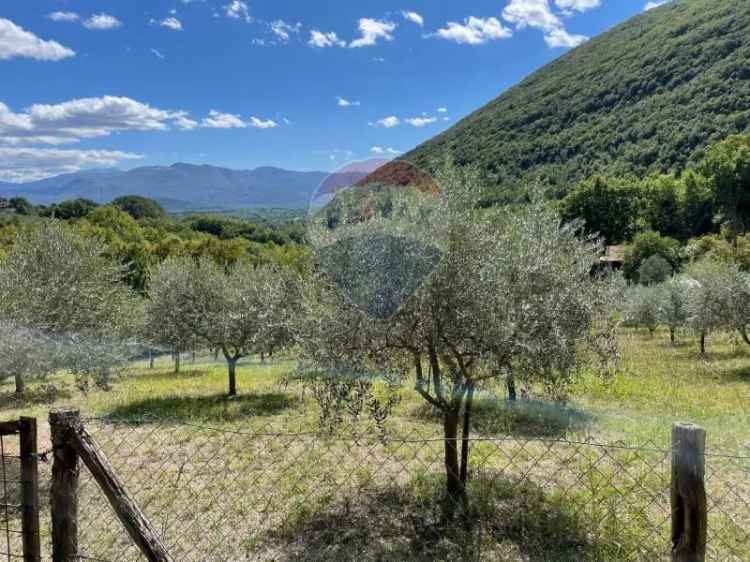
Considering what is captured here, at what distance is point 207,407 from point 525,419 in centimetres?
874

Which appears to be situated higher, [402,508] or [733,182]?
[733,182]

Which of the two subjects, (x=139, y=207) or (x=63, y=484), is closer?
(x=63, y=484)

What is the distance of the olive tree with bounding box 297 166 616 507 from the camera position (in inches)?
229

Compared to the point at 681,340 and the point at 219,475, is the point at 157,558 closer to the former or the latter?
the point at 219,475

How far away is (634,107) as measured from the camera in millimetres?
99188

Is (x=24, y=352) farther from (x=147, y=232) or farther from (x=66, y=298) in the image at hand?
(x=147, y=232)

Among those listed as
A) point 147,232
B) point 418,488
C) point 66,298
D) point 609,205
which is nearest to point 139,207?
point 147,232

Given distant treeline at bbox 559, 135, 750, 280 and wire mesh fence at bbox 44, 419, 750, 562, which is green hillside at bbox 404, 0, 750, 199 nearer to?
distant treeline at bbox 559, 135, 750, 280

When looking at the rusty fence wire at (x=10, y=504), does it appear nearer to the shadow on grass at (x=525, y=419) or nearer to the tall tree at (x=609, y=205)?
the shadow on grass at (x=525, y=419)

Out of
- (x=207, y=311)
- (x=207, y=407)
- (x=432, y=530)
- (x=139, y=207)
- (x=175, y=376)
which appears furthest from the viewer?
(x=139, y=207)

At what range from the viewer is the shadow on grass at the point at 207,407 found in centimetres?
1380

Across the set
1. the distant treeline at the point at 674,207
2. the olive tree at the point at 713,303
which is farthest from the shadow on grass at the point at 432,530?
the distant treeline at the point at 674,207

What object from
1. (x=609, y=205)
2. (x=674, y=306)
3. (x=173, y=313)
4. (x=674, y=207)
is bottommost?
(x=674, y=306)

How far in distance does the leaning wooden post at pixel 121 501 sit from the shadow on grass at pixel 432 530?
2.71 m
